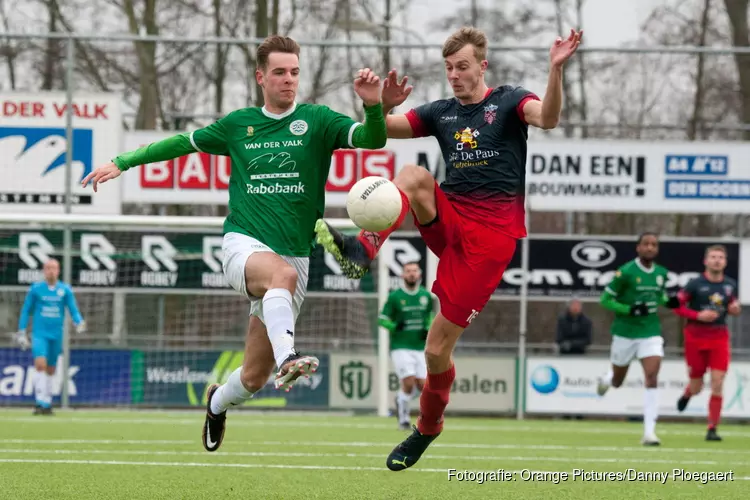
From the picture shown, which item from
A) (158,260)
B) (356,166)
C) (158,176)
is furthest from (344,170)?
(158,260)

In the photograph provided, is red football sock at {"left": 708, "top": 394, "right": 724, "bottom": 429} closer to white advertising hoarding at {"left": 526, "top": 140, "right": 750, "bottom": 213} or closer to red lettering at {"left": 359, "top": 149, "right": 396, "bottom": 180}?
white advertising hoarding at {"left": 526, "top": 140, "right": 750, "bottom": 213}

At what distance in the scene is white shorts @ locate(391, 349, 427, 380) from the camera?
14.7 m

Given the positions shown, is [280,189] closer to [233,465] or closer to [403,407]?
[233,465]

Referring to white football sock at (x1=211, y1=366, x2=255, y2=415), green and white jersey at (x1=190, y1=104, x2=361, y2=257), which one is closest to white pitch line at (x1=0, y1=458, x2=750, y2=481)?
white football sock at (x1=211, y1=366, x2=255, y2=415)

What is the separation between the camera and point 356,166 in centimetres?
1753

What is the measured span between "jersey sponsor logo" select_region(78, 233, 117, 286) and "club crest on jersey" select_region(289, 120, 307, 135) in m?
11.3

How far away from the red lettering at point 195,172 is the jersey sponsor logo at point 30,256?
7.29 feet

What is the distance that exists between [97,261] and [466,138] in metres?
11.6

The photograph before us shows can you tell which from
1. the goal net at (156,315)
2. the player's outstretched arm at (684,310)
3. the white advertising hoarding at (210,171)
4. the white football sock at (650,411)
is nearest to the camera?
the white football sock at (650,411)

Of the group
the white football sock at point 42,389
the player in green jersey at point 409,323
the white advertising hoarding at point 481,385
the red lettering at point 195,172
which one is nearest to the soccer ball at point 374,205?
the player in green jersey at point 409,323

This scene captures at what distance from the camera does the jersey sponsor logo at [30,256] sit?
17312 mm

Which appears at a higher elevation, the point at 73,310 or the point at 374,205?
the point at 374,205

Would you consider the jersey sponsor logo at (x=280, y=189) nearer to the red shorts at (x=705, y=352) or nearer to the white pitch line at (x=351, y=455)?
the white pitch line at (x=351, y=455)

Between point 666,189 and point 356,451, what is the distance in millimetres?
8880
